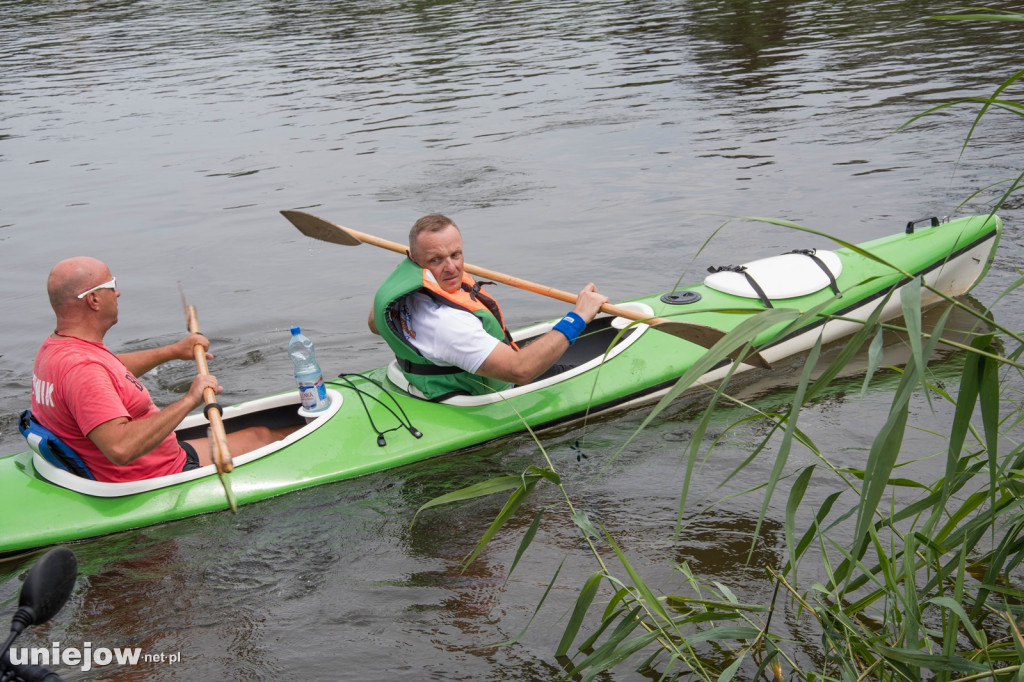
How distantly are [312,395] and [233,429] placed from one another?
1.48 ft

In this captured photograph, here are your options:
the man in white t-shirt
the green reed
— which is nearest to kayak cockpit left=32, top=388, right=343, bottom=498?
the man in white t-shirt

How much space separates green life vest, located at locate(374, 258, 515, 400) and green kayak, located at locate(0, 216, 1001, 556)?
0.25 ft

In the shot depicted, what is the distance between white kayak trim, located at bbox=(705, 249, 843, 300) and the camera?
5.57 meters

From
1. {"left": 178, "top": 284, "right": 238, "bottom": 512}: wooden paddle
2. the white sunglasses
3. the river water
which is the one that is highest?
the white sunglasses

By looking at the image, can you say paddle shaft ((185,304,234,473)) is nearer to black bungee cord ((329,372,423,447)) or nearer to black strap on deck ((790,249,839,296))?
black bungee cord ((329,372,423,447))

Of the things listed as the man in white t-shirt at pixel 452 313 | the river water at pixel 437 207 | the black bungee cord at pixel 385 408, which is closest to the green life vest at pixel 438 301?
the man in white t-shirt at pixel 452 313

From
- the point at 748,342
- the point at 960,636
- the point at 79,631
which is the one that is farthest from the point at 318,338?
the point at 748,342

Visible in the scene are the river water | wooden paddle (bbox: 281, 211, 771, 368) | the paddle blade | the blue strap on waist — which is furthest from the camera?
the paddle blade

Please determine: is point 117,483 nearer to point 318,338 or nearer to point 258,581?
point 258,581

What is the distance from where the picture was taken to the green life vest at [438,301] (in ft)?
14.4

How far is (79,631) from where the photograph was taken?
3625mm

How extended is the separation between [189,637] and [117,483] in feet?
2.95

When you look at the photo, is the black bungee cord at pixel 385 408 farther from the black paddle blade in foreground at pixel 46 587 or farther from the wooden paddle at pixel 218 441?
the black paddle blade in foreground at pixel 46 587

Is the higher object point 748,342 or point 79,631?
point 748,342
